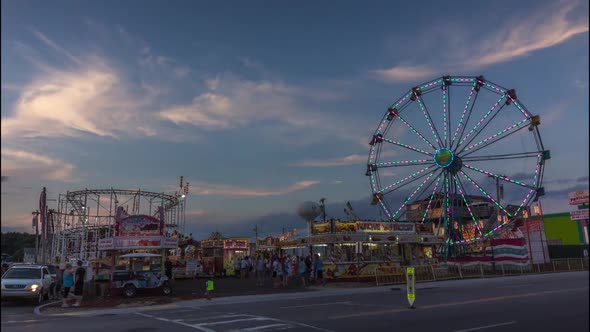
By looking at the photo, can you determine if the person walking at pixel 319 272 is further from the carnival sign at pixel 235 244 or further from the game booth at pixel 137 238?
the carnival sign at pixel 235 244

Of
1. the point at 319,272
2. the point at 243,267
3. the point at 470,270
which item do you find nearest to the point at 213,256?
the point at 243,267

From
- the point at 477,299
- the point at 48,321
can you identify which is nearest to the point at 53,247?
the point at 48,321

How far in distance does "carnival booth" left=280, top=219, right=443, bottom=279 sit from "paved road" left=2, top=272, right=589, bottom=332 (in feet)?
42.1

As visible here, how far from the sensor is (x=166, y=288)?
22594mm

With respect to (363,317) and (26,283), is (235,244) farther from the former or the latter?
(363,317)

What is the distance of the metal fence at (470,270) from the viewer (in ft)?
90.4

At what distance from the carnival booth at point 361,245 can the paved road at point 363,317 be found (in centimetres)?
1282

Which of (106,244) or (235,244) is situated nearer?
(106,244)

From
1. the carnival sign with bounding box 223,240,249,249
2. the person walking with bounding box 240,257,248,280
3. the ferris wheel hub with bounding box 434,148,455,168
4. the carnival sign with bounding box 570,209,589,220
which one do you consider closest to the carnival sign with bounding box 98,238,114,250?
the person walking with bounding box 240,257,248,280

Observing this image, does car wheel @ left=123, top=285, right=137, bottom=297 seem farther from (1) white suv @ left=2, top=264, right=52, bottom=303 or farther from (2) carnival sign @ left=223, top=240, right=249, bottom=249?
(2) carnival sign @ left=223, top=240, right=249, bottom=249

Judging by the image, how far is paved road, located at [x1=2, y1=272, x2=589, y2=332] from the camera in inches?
432

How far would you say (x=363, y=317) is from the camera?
12.8 metres

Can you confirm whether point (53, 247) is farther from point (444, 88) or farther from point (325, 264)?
point (444, 88)

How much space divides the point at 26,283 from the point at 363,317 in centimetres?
1412
